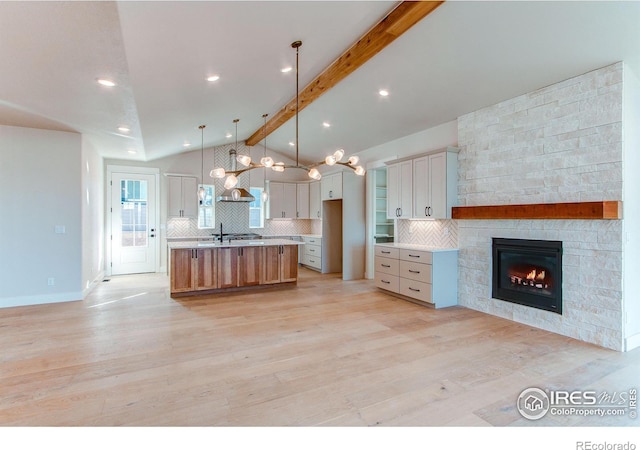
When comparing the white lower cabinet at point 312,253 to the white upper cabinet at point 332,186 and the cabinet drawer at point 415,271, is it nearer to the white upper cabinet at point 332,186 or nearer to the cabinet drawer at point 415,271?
the white upper cabinet at point 332,186

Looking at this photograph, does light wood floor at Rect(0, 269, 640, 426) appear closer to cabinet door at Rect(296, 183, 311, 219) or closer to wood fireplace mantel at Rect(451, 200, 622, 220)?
wood fireplace mantel at Rect(451, 200, 622, 220)

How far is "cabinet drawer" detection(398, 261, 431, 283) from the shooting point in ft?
15.7

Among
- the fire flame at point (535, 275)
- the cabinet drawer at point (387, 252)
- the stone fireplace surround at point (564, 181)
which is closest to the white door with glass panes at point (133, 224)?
the cabinet drawer at point (387, 252)

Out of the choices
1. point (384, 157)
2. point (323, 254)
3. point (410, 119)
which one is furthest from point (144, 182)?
point (410, 119)

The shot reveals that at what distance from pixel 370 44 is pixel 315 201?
5.25 meters

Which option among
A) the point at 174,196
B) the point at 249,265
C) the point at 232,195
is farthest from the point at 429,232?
the point at 174,196

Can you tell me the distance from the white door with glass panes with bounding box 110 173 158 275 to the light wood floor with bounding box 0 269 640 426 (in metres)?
3.15

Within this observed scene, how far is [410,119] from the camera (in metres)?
5.36

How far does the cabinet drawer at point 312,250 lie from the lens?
8.02m

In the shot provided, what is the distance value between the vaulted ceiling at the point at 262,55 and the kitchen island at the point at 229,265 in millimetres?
2212

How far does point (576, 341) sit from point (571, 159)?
2020 millimetres

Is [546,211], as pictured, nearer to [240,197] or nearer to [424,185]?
[424,185]
